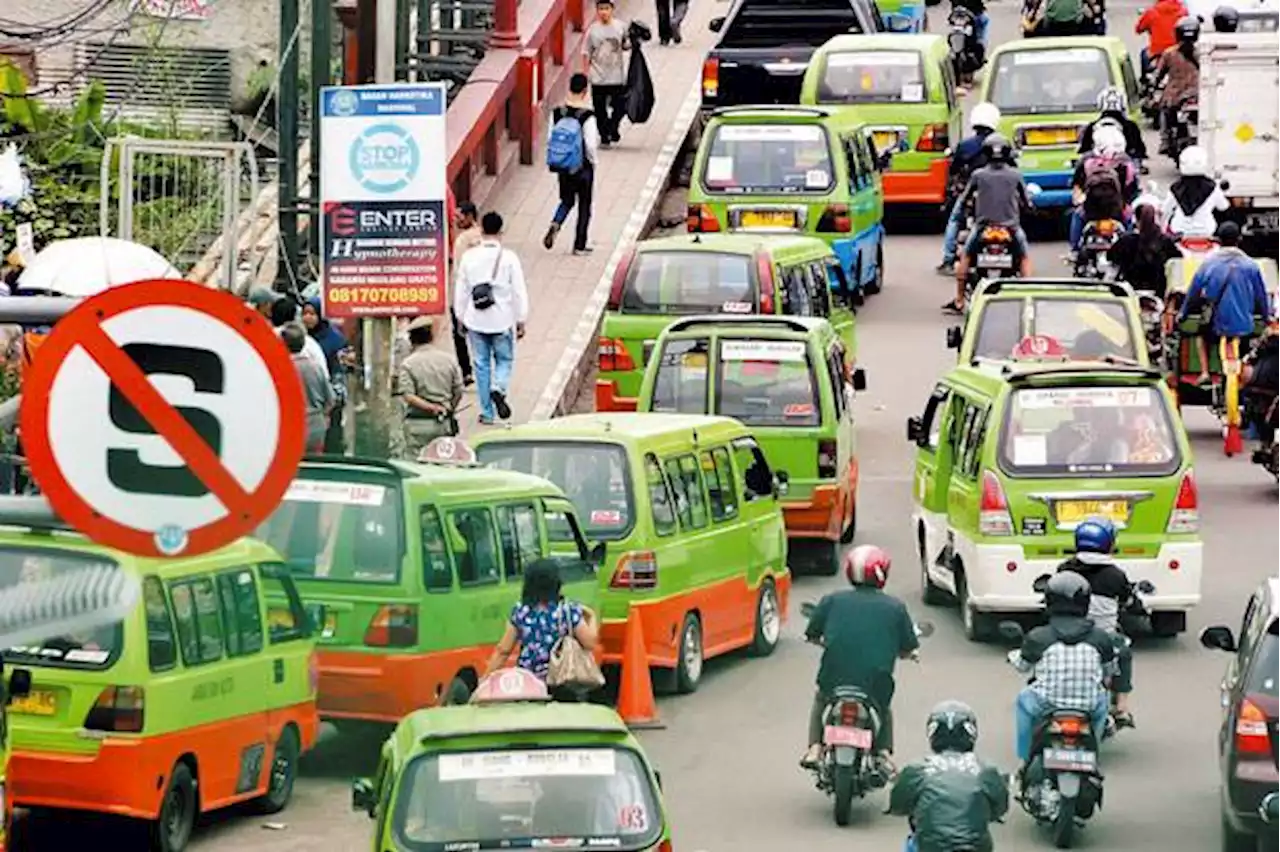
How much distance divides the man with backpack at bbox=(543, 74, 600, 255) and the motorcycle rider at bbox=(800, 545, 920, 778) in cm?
1543

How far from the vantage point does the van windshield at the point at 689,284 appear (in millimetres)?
28453

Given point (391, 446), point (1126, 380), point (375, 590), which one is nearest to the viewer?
point (375, 590)

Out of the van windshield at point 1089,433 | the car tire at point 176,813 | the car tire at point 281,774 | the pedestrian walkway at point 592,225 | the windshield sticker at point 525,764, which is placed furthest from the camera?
the pedestrian walkway at point 592,225

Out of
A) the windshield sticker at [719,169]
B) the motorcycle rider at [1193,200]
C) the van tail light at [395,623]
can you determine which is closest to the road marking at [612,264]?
the windshield sticker at [719,169]

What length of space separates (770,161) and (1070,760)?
17.7 m

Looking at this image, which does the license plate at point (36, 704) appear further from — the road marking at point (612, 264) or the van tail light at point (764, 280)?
the van tail light at point (764, 280)

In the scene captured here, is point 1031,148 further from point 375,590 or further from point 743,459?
point 375,590

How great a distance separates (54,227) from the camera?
31328mm

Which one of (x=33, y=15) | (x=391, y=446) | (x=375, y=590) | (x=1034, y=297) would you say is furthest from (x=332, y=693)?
(x=33, y=15)

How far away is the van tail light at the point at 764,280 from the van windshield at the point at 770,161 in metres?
5.11

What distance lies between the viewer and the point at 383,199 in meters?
20.8

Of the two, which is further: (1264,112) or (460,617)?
(1264,112)

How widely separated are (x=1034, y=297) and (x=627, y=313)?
3.28m

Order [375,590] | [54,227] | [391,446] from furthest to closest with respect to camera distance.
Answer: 1. [54,227]
2. [391,446]
3. [375,590]
